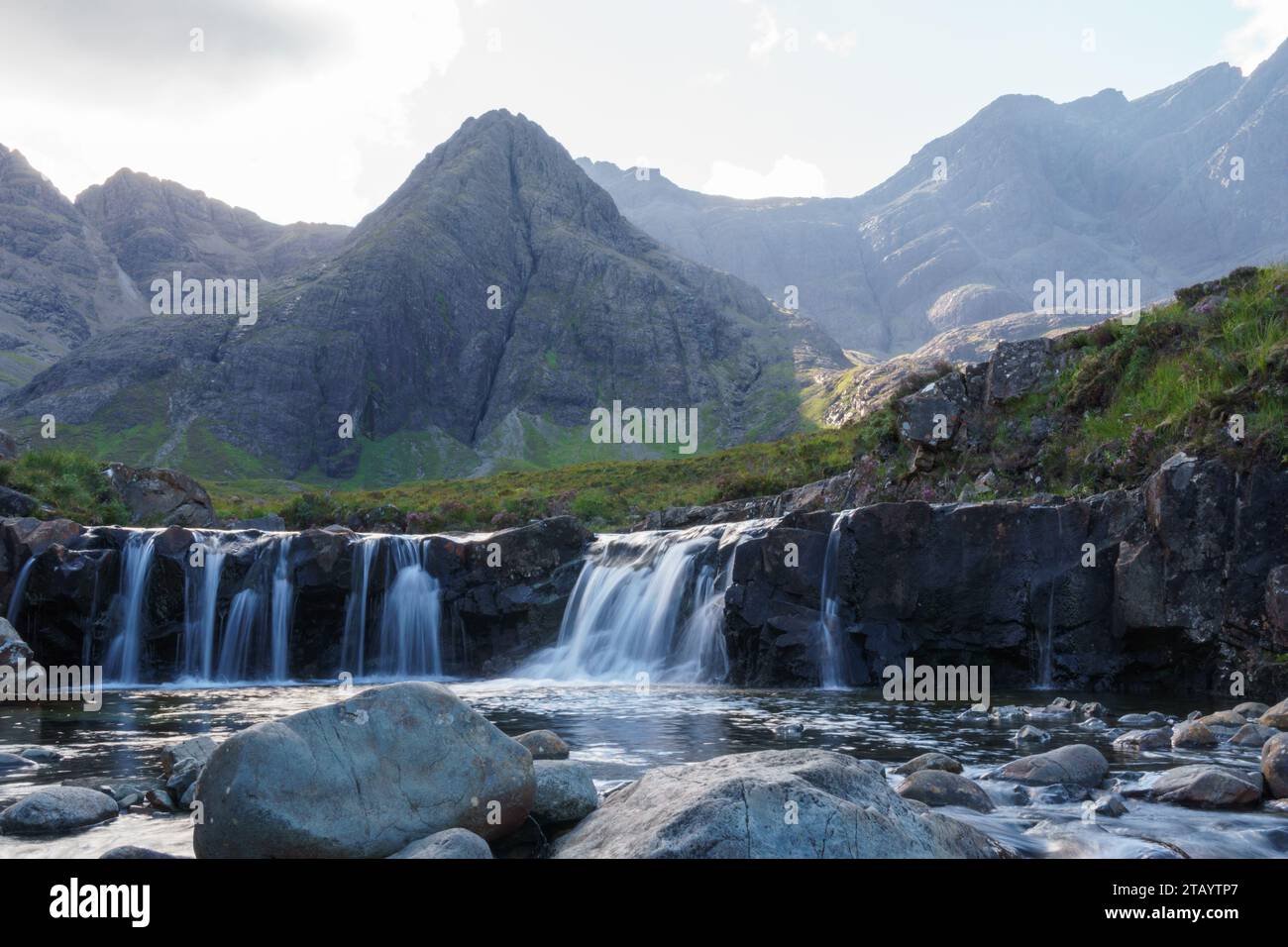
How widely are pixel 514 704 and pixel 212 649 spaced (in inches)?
572

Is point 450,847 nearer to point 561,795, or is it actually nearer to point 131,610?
point 561,795

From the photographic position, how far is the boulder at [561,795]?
10.5 m

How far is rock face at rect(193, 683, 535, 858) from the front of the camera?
8859mm

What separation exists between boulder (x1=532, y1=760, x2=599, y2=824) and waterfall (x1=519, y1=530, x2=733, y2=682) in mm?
17201

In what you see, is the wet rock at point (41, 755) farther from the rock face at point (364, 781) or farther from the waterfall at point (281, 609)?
the waterfall at point (281, 609)

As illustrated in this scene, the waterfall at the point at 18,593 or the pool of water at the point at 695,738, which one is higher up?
the waterfall at the point at 18,593

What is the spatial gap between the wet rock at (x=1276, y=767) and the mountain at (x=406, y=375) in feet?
475

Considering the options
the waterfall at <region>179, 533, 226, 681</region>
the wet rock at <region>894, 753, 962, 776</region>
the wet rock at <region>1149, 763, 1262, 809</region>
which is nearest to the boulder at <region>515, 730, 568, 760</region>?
the wet rock at <region>894, 753, 962, 776</region>

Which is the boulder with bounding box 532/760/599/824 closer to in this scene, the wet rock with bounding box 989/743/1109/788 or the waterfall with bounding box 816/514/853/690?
the wet rock with bounding box 989/743/1109/788

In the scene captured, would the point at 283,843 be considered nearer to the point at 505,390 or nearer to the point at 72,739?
the point at 72,739

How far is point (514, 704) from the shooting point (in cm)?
2350

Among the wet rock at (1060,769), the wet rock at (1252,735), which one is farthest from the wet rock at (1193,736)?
the wet rock at (1060,769)

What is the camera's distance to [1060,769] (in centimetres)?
1319

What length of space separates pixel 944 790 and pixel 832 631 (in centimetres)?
1411
